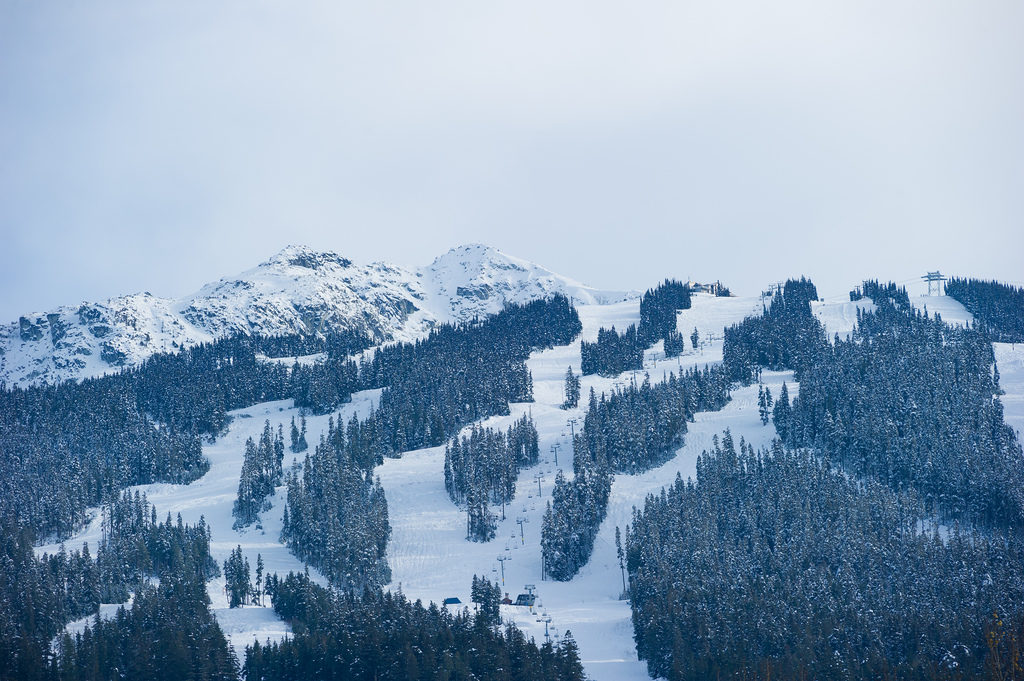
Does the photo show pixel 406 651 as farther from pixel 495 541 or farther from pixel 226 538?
pixel 226 538

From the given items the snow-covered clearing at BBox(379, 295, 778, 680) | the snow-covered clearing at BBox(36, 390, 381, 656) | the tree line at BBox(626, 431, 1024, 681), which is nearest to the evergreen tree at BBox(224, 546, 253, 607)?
the snow-covered clearing at BBox(36, 390, 381, 656)

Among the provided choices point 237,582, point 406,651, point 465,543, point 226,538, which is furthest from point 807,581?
point 226,538

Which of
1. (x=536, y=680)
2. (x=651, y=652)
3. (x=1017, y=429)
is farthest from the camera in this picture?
(x=1017, y=429)

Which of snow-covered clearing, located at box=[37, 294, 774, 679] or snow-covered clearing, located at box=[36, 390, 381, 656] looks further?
snow-covered clearing, located at box=[36, 390, 381, 656]

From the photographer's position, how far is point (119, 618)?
11112 centimetres

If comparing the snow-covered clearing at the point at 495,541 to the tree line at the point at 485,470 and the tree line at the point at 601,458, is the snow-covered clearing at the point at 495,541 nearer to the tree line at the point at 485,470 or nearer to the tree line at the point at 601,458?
the tree line at the point at 485,470

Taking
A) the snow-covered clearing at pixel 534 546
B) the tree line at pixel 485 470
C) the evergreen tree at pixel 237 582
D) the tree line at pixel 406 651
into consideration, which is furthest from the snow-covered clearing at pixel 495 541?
the tree line at pixel 406 651

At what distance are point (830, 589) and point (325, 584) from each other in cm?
7532

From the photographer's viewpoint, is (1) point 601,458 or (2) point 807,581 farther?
(1) point 601,458

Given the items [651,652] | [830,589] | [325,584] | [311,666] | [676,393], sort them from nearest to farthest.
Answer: [311,666], [651,652], [830,589], [325,584], [676,393]

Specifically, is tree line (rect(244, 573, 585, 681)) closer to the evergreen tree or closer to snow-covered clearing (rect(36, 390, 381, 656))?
snow-covered clearing (rect(36, 390, 381, 656))

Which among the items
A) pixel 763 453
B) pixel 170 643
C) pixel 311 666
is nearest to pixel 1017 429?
pixel 763 453

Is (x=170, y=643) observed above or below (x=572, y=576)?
above

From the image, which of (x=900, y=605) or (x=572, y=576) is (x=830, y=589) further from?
(x=572, y=576)
